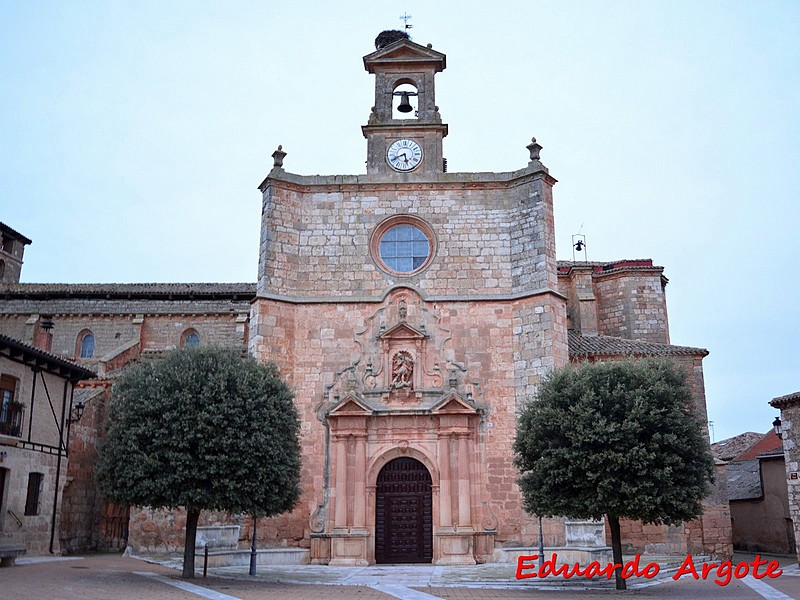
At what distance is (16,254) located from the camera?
41.6 m

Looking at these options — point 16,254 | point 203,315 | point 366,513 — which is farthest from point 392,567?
point 16,254

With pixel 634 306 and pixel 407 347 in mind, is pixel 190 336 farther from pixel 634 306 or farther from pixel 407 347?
pixel 634 306

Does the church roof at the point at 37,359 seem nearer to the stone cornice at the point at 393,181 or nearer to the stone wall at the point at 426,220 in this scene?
the stone wall at the point at 426,220

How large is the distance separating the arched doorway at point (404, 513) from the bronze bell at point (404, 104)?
1163 centimetres

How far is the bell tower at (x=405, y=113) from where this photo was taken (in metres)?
24.6

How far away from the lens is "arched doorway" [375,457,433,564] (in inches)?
822

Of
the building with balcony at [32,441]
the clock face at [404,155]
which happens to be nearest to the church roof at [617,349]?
the clock face at [404,155]

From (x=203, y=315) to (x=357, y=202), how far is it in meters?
10.9

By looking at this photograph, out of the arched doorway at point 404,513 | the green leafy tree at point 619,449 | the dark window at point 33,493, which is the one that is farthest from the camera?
the arched doorway at point 404,513

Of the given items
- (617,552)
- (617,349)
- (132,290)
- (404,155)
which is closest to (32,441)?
(132,290)

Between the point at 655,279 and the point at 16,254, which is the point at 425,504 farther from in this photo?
the point at 16,254

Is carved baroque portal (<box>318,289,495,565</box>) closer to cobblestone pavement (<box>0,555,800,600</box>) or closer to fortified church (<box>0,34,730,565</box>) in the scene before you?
fortified church (<box>0,34,730,565</box>)

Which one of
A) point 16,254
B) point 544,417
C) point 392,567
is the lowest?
point 392,567

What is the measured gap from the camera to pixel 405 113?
2572cm
